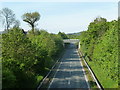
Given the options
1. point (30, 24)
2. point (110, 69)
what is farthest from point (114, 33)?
point (30, 24)

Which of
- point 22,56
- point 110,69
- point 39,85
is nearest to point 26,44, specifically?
point 22,56

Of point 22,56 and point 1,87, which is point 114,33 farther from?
point 1,87

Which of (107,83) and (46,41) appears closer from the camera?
(107,83)

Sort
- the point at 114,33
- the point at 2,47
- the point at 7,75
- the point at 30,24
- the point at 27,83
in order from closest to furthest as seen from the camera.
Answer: the point at 7,75 < the point at 27,83 < the point at 2,47 < the point at 114,33 < the point at 30,24

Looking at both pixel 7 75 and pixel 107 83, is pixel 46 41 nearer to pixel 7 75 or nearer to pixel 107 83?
pixel 107 83

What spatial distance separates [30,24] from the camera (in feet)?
297

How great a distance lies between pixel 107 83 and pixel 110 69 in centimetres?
412

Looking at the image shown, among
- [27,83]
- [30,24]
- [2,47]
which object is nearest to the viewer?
[27,83]

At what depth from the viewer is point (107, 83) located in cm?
2805

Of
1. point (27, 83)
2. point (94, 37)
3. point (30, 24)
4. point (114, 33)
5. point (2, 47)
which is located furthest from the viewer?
point (30, 24)

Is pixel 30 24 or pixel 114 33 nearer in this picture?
pixel 114 33

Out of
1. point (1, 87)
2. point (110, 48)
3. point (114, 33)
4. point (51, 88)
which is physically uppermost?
point (114, 33)

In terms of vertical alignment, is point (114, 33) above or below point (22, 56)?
above

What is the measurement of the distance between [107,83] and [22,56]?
10646mm
